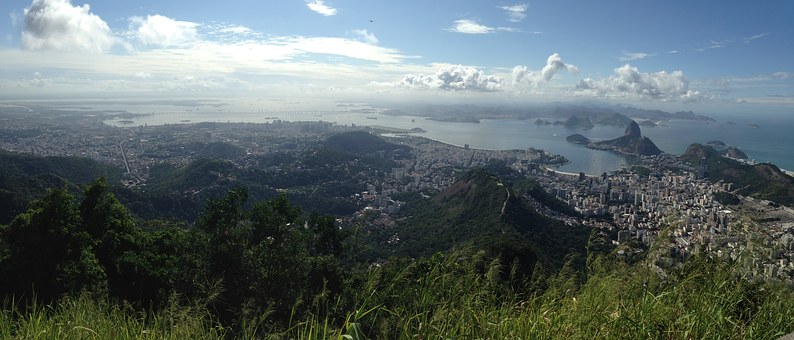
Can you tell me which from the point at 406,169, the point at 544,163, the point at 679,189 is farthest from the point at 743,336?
the point at 544,163

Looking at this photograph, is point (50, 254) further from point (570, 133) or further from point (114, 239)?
point (570, 133)

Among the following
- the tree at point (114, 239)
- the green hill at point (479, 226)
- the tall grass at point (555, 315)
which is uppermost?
the tall grass at point (555, 315)

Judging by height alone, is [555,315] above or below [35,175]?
above

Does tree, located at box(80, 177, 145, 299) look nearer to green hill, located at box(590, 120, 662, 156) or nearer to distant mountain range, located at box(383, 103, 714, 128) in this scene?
green hill, located at box(590, 120, 662, 156)

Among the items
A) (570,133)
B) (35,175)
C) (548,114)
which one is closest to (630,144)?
(570,133)

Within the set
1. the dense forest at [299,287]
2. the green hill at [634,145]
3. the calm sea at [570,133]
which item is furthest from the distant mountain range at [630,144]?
the dense forest at [299,287]

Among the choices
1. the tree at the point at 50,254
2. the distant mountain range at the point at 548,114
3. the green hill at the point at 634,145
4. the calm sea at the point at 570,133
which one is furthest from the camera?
the distant mountain range at the point at 548,114

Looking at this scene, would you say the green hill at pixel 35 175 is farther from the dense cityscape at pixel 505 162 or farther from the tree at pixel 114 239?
the tree at pixel 114 239

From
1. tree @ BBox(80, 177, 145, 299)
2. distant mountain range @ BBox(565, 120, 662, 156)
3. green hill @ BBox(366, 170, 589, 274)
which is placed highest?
tree @ BBox(80, 177, 145, 299)

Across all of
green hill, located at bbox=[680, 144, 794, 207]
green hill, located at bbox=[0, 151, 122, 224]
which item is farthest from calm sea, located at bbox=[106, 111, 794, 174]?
green hill, located at bbox=[0, 151, 122, 224]

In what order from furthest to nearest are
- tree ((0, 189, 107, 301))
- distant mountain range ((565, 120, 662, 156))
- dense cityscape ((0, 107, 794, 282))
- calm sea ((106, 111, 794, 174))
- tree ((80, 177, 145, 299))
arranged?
distant mountain range ((565, 120, 662, 156))
calm sea ((106, 111, 794, 174))
tree ((80, 177, 145, 299))
tree ((0, 189, 107, 301))
dense cityscape ((0, 107, 794, 282))
